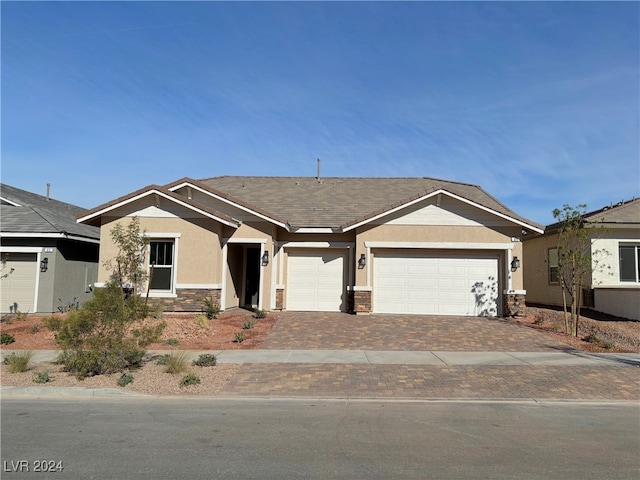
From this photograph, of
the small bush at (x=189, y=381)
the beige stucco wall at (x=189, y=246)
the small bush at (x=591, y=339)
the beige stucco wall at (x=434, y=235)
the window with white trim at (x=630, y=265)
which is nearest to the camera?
the small bush at (x=189, y=381)

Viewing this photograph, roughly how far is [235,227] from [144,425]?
1121cm

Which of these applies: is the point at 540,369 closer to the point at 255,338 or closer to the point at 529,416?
the point at 529,416

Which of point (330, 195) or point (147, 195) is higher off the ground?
point (330, 195)

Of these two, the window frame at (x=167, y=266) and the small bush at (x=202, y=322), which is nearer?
the small bush at (x=202, y=322)

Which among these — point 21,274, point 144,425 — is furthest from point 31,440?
point 21,274

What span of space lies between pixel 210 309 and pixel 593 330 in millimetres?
12165

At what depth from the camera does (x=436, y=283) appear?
17.5 meters

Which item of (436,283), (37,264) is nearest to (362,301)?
(436,283)

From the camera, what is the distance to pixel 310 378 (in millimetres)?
9297

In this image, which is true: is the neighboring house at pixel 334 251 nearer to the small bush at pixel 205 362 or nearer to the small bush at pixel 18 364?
the small bush at pixel 205 362

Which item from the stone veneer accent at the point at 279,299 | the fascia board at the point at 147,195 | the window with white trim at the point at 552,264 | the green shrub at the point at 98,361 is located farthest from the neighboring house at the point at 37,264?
the window with white trim at the point at 552,264

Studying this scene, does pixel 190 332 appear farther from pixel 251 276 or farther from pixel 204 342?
pixel 251 276

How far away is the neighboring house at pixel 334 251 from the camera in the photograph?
16766mm

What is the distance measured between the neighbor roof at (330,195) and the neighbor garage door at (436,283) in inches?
79.0
